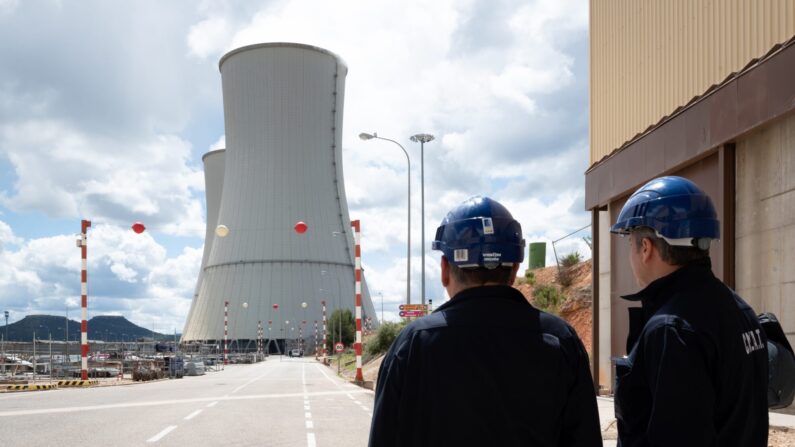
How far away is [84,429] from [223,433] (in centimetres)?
188

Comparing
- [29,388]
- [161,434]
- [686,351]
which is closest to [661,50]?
[161,434]

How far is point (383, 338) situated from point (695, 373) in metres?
34.6

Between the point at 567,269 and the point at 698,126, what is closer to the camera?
the point at 698,126

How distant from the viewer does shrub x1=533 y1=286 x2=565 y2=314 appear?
2430cm

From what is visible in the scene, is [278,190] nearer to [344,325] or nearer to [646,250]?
[344,325]

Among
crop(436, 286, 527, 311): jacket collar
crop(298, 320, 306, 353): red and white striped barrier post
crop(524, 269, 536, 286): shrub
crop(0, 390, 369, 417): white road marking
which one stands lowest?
crop(298, 320, 306, 353): red and white striped barrier post

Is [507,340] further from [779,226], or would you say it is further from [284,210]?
[284,210]

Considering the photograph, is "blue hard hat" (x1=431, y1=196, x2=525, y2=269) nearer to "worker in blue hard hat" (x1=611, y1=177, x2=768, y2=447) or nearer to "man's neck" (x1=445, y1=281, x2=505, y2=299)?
"man's neck" (x1=445, y1=281, x2=505, y2=299)

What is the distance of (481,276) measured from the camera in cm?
221

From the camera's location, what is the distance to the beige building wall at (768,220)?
730cm

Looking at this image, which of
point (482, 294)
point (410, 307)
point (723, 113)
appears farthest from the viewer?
point (410, 307)

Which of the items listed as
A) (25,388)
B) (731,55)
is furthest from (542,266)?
(731,55)

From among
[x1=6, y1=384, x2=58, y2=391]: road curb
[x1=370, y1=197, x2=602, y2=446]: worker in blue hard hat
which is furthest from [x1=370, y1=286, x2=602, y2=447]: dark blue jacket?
[x1=6, y1=384, x2=58, y2=391]: road curb

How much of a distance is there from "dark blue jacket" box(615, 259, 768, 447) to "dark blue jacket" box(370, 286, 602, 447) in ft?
0.57
